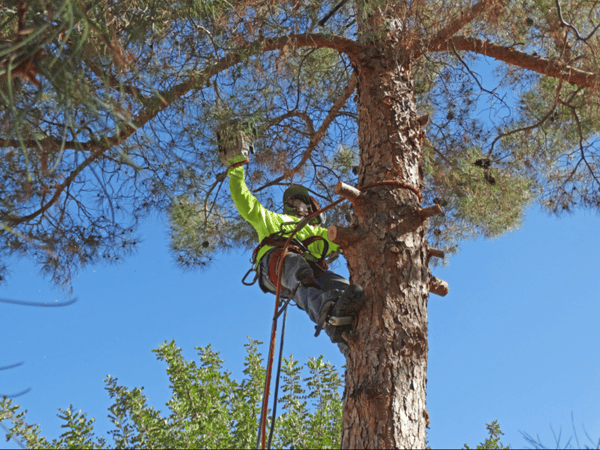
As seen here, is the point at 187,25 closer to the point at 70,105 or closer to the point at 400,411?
the point at 70,105

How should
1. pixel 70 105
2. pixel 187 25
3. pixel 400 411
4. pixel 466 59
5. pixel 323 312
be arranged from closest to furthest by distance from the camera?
pixel 70 105
pixel 400 411
pixel 323 312
pixel 187 25
pixel 466 59

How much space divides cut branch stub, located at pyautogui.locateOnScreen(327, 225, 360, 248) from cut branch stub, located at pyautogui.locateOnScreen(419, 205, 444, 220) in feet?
1.07

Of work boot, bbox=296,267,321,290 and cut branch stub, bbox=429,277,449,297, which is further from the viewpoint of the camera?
work boot, bbox=296,267,321,290

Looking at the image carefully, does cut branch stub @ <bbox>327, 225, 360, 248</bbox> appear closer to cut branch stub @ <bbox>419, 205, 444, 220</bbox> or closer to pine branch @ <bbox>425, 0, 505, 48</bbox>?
cut branch stub @ <bbox>419, 205, 444, 220</bbox>

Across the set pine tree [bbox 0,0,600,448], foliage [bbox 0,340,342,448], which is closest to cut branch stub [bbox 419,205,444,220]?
pine tree [bbox 0,0,600,448]

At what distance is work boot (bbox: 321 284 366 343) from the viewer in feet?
8.48

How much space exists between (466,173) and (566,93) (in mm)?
883

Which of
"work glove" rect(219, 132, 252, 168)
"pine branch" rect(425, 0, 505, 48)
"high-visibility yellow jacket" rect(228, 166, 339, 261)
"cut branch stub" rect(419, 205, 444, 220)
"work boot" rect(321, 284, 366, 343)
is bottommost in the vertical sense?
"work boot" rect(321, 284, 366, 343)

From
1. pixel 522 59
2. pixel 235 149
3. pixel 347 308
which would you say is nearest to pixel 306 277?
pixel 347 308

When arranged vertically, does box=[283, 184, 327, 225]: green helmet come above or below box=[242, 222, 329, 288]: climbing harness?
above

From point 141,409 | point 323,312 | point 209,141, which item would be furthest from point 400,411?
point 141,409

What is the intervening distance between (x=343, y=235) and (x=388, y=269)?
0.86 feet

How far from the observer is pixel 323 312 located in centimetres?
273

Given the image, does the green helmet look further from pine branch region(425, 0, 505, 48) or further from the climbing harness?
pine branch region(425, 0, 505, 48)
